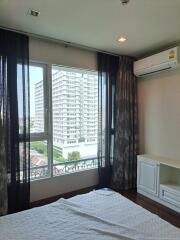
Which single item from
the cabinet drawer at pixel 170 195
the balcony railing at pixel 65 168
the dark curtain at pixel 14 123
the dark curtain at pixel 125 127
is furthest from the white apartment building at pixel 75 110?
the cabinet drawer at pixel 170 195

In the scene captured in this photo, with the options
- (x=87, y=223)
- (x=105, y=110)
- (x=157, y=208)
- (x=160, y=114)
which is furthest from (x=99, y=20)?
(x=157, y=208)

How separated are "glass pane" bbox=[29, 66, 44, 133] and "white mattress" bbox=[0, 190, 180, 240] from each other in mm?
1464

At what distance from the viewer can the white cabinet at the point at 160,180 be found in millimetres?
2752

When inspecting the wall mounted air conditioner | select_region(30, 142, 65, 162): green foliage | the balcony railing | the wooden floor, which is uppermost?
the wall mounted air conditioner

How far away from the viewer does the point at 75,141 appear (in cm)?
345

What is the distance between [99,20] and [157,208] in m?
2.73

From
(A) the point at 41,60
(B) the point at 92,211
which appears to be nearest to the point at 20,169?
(B) the point at 92,211

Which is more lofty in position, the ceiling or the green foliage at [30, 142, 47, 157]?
the ceiling

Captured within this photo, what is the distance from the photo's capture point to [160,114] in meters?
3.30

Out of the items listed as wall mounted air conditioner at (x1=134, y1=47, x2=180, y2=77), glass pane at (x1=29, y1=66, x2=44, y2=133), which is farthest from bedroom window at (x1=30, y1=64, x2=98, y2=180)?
wall mounted air conditioner at (x1=134, y1=47, x2=180, y2=77)

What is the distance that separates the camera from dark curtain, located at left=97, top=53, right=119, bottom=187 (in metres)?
3.36

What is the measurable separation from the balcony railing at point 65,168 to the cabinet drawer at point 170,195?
1.26m

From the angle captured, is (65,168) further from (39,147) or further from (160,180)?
(160,180)

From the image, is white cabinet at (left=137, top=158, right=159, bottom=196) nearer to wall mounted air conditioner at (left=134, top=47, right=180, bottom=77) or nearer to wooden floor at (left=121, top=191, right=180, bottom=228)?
wooden floor at (left=121, top=191, right=180, bottom=228)
